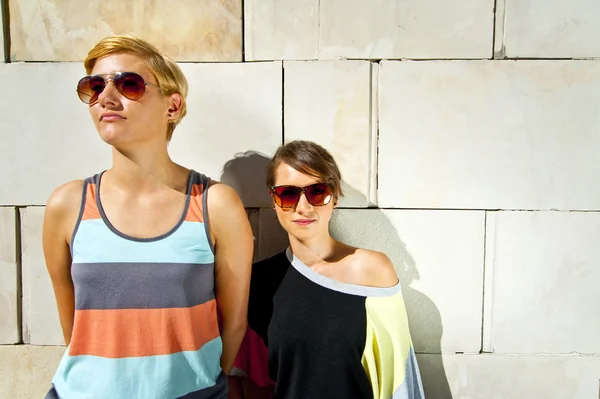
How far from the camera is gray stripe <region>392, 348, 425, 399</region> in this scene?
1987 millimetres

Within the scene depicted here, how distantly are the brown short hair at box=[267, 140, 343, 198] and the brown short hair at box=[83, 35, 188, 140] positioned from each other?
23.1 inches

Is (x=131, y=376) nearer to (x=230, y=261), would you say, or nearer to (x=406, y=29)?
(x=230, y=261)

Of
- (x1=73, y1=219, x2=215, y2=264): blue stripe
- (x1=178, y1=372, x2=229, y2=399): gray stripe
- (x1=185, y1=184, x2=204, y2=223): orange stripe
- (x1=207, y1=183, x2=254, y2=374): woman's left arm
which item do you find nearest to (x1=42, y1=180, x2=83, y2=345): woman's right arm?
(x1=73, y1=219, x2=215, y2=264): blue stripe

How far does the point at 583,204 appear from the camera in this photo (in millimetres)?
2488

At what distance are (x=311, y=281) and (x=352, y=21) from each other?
1.61 meters

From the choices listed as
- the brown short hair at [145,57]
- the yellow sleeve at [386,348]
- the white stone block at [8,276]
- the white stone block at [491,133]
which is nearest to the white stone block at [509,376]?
the yellow sleeve at [386,348]

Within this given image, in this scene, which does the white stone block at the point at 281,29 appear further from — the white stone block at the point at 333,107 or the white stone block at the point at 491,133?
the white stone block at the point at 491,133

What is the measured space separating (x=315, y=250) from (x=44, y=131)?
1912mm

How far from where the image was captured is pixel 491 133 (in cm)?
246

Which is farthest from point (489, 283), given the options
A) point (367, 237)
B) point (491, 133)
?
point (491, 133)

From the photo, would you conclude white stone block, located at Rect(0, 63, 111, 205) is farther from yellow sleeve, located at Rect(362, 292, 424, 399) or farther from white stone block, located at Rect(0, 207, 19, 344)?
yellow sleeve, located at Rect(362, 292, 424, 399)

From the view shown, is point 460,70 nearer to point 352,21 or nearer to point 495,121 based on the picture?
point 495,121

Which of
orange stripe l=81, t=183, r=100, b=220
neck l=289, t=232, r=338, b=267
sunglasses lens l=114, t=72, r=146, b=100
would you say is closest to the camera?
sunglasses lens l=114, t=72, r=146, b=100

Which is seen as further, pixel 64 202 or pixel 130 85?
pixel 64 202
